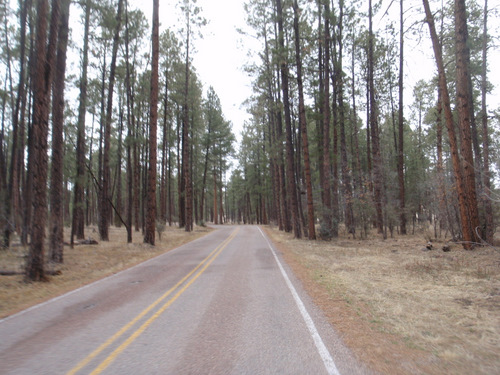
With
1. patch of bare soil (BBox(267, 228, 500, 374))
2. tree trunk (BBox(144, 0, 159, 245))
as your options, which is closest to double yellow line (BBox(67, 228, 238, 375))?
patch of bare soil (BBox(267, 228, 500, 374))

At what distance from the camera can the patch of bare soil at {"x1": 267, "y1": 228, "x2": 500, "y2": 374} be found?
13.3ft

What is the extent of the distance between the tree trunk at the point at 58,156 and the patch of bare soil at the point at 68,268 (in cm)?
88

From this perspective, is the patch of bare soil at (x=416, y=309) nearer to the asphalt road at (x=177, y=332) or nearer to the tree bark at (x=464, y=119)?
the asphalt road at (x=177, y=332)

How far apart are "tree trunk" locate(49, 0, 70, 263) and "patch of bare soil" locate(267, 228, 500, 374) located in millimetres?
8703

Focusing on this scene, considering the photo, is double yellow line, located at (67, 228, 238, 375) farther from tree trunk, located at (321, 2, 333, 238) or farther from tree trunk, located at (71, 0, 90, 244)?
tree trunk, located at (321, 2, 333, 238)

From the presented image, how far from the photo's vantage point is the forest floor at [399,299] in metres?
4.12

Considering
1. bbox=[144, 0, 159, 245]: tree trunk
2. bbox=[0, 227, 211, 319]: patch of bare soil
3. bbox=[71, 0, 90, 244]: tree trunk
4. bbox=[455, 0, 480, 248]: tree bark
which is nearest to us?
bbox=[0, 227, 211, 319]: patch of bare soil

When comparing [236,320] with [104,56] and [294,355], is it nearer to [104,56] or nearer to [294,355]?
[294,355]

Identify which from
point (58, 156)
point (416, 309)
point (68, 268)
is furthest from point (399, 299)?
point (58, 156)

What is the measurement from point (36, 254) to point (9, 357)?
614 cm

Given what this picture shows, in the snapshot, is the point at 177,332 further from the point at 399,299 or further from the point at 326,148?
the point at 326,148

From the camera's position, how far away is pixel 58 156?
39.2ft

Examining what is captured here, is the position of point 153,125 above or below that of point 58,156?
above

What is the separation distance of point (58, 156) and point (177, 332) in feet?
32.0
